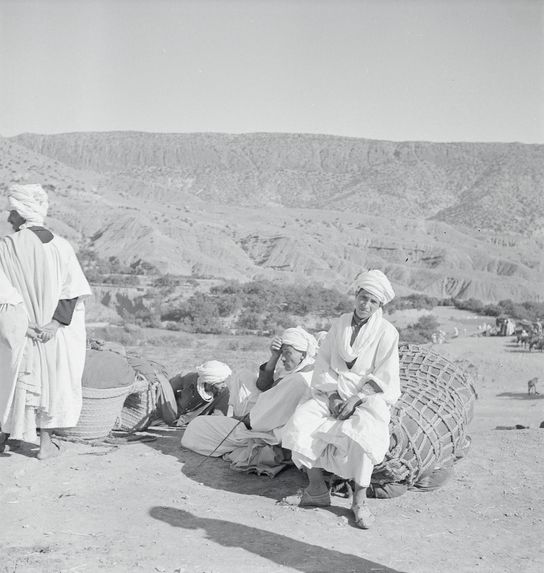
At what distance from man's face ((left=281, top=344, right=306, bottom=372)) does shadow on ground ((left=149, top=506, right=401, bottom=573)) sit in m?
1.33

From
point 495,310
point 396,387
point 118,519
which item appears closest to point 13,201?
point 118,519

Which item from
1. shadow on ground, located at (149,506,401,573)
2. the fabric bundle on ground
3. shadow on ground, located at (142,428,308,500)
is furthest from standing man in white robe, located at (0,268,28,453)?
shadow on ground, located at (149,506,401,573)

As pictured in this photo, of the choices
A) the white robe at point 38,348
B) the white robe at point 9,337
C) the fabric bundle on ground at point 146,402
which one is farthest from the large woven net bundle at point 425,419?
the white robe at point 9,337

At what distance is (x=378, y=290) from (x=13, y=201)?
2.67 metres

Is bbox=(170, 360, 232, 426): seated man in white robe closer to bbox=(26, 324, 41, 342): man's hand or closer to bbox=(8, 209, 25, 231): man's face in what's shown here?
bbox=(26, 324, 41, 342): man's hand

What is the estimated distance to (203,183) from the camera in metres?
80.2

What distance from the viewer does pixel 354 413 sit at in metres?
4.74

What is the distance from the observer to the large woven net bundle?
5.08 metres

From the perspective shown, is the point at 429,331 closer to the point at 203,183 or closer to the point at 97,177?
the point at 97,177

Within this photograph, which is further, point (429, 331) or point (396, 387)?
point (429, 331)

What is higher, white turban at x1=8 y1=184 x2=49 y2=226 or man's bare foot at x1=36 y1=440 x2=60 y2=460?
white turban at x1=8 y1=184 x2=49 y2=226

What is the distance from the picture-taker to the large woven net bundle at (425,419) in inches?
200

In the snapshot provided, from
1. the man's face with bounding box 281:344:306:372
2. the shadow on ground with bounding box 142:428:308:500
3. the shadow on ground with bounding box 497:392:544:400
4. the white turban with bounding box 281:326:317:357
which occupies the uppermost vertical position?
the white turban with bounding box 281:326:317:357

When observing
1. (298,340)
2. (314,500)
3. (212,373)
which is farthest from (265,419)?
(212,373)
